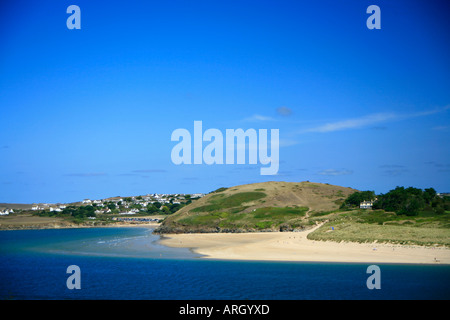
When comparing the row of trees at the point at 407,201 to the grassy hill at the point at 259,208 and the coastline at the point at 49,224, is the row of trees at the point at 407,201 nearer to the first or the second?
the grassy hill at the point at 259,208

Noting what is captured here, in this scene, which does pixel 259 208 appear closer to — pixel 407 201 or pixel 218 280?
pixel 407 201

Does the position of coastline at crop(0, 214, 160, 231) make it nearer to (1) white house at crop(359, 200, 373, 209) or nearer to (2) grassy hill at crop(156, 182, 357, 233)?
(2) grassy hill at crop(156, 182, 357, 233)

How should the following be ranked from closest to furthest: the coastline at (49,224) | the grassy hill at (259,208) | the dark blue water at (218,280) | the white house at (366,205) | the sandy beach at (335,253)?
the dark blue water at (218,280) < the sandy beach at (335,253) < the grassy hill at (259,208) < the white house at (366,205) < the coastline at (49,224)

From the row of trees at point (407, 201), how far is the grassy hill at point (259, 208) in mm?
9645

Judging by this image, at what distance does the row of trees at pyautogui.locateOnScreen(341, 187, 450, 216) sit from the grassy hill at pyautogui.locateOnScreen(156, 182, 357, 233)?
9.65 m

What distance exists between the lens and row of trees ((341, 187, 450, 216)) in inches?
2753

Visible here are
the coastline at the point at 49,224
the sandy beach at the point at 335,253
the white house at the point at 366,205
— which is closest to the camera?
the sandy beach at the point at 335,253

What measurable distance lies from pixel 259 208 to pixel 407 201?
43261 millimetres

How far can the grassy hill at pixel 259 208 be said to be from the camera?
8875 centimetres

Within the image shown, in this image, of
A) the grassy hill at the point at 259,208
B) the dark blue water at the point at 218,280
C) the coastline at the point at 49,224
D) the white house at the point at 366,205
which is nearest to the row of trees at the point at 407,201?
the white house at the point at 366,205

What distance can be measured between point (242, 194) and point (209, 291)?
102 meters

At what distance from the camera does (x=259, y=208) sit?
10694 centimetres

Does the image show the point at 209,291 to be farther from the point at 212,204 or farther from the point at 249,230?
the point at 212,204

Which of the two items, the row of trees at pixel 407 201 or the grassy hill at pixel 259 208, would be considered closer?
the row of trees at pixel 407 201
